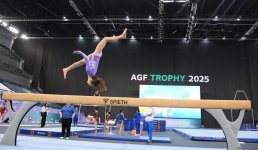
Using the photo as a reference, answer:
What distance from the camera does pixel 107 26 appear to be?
1781cm

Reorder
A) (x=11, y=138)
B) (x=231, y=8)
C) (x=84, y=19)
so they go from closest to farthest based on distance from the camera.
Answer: (x=11, y=138), (x=231, y=8), (x=84, y=19)

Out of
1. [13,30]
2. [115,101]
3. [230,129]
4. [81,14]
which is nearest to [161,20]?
[81,14]

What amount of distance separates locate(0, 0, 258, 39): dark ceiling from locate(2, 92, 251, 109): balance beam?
1047cm

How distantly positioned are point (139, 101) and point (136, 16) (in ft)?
40.0

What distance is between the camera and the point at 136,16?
50.1 feet

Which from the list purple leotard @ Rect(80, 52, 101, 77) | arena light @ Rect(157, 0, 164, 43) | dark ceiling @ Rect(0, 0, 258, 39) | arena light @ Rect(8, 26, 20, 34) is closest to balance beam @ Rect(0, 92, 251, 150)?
purple leotard @ Rect(80, 52, 101, 77)

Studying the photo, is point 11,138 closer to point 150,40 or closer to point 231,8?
point 231,8

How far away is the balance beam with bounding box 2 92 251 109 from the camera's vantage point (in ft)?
11.8

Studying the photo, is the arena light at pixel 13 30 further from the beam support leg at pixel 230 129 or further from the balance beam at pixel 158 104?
the beam support leg at pixel 230 129

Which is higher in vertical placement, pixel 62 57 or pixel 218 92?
pixel 62 57

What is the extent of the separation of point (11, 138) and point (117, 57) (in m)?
15.9

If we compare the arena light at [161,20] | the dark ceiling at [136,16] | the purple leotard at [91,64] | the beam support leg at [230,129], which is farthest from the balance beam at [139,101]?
the dark ceiling at [136,16]

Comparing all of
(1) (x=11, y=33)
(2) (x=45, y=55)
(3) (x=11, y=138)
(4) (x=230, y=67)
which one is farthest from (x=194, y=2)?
(1) (x=11, y=33)

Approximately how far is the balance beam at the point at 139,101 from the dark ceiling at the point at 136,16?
34.4ft
